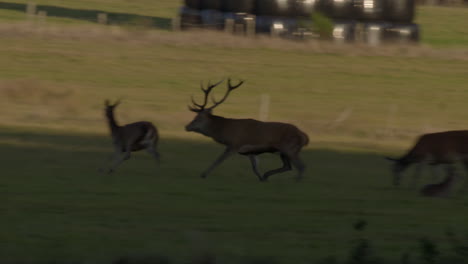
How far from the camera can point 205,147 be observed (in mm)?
24484

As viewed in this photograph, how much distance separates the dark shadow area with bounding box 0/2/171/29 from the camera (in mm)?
64450

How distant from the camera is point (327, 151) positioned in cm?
2475

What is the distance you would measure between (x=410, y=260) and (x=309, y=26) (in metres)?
42.7

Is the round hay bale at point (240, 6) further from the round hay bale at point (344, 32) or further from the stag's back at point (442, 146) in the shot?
the stag's back at point (442, 146)

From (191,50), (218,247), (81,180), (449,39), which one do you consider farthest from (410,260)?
(449,39)

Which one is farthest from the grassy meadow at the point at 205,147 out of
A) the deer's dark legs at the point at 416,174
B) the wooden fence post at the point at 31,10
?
the wooden fence post at the point at 31,10

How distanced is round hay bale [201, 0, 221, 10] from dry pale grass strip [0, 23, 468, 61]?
4.39 m

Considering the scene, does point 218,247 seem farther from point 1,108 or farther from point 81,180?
point 1,108

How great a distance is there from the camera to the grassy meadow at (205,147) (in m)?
12.4

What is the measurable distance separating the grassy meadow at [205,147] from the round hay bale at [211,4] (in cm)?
335

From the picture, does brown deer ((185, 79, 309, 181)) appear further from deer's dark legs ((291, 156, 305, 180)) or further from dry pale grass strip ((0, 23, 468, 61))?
dry pale grass strip ((0, 23, 468, 61))

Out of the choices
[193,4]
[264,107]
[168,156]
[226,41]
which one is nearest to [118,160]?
[168,156]

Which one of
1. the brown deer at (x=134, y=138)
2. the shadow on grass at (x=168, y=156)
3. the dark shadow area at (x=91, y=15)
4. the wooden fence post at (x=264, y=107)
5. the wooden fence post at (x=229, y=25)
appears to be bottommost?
the dark shadow area at (x=91, y=15)

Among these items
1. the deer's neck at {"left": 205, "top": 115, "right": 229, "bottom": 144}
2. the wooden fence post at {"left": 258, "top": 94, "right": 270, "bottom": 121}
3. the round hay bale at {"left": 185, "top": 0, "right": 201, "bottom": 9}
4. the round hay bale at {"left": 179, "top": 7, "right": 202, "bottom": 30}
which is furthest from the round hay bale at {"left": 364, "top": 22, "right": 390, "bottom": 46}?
the deer's neck at {"left": 205, "top": 115, "right": 229, "bottom": 144}
